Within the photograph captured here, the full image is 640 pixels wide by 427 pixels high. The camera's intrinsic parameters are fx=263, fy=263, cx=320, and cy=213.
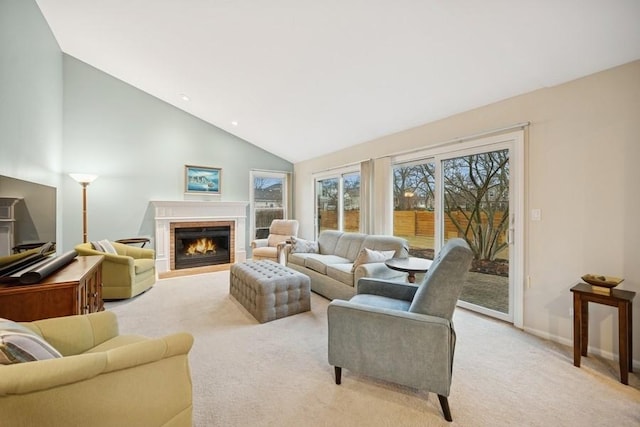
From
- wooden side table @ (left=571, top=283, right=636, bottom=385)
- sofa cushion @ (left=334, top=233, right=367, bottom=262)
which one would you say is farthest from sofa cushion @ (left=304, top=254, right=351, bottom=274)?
wooden side table @ (left=571, top=283, right=636, bottom=385)

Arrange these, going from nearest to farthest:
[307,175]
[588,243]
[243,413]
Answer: [243,413] → [588,243] → [307,175]

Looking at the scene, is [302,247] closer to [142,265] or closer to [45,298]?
[142,265]

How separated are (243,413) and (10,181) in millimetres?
2496

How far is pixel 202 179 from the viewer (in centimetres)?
580

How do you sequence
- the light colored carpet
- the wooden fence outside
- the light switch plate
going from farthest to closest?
the wooden fence outside, the light switch plate, the light colored carpet

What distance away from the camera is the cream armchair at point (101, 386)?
85cm

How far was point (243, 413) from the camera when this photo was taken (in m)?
1.61

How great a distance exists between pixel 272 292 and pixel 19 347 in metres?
2.06

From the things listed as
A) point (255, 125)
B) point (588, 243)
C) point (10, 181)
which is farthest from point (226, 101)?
point (588, 243)

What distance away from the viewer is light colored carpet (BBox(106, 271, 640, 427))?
1.58m

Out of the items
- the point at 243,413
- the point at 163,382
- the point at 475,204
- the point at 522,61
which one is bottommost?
the point at 243,413

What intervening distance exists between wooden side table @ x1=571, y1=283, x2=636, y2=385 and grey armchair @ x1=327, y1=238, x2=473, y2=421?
1309mm

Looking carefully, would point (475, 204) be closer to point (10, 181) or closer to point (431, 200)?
point (431, 200)

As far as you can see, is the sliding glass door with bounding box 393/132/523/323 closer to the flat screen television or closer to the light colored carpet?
the light colored carpet
